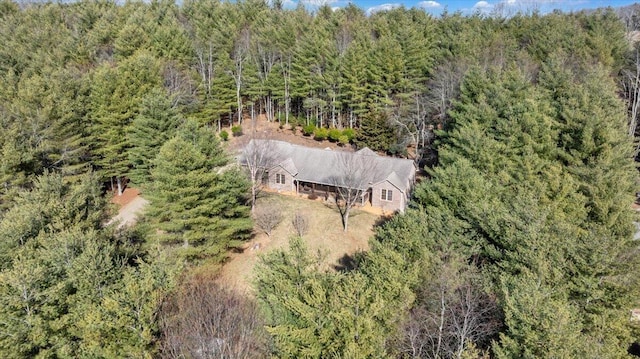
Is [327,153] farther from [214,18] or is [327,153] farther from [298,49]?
[214,18]

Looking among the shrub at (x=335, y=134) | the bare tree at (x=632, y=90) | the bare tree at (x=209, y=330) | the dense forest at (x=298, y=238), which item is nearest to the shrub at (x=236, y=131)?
the dense forest at (x=298, y=238)

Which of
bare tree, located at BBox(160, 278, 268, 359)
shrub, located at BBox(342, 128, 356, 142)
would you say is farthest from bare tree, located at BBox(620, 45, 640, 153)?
bare tree, located at BBox(160, 278, 268, 359)

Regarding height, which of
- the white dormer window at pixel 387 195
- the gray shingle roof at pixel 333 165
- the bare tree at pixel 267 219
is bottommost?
the bare tree at pixel 267 219

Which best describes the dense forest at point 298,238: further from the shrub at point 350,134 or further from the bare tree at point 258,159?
the bare tree at point 258,159

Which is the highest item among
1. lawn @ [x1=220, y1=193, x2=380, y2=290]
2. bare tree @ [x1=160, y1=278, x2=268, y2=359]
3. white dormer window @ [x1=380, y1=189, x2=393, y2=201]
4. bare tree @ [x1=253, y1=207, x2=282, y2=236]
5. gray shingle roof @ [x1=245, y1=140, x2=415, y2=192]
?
gray shingle roof @ [x1=245, y1=140, x2=415, y2=192]

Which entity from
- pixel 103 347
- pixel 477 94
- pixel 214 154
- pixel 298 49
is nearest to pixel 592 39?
pixel 477 94

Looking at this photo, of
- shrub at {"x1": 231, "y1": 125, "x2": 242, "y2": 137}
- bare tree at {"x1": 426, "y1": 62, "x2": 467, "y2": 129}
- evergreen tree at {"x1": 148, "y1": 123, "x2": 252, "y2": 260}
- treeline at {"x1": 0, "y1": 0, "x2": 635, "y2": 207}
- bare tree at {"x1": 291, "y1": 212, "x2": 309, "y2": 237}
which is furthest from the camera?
shrub at {"x1": 231, "y1": 125, "x2": 242, "y2": 137}

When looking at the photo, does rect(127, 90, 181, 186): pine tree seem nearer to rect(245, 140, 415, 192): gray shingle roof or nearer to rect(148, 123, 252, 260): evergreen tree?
rect(148, 123, 252, 260): evergreen tree
